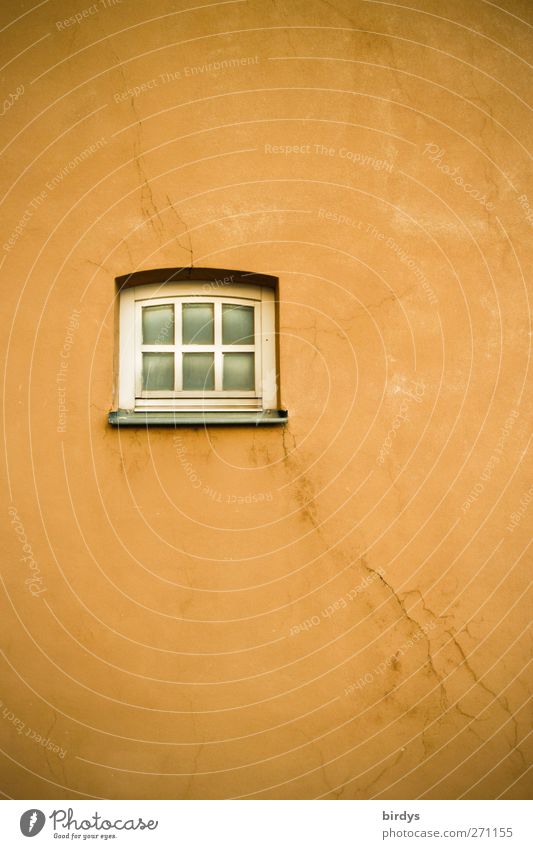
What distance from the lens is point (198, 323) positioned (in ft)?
17.5

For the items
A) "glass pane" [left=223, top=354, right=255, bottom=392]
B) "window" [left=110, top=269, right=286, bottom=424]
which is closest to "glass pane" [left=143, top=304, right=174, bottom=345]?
"window" [left=110, top=269, right=286, bottom=424]

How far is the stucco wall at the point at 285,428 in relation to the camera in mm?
4926

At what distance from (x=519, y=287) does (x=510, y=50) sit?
5.27 feet

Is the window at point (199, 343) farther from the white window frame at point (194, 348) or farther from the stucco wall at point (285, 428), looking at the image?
the stucco wall at point (285, 428)

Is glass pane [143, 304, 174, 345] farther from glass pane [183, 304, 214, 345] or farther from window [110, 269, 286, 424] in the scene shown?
glass pane [183, 304, 214, 345]

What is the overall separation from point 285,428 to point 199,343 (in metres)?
0.84

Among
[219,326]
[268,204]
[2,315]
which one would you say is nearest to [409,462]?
[219,326]

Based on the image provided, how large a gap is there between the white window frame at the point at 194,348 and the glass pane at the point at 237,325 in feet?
0.11

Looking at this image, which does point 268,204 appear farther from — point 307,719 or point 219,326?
point 307,719

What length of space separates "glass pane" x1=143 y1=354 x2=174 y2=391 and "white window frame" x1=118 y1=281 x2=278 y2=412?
37mm

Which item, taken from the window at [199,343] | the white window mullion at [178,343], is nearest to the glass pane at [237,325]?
the window at [199,343]
